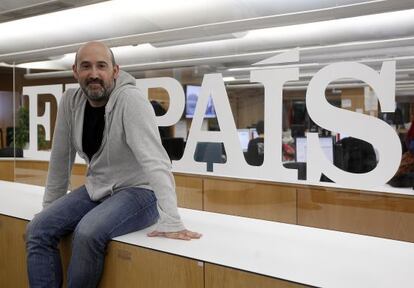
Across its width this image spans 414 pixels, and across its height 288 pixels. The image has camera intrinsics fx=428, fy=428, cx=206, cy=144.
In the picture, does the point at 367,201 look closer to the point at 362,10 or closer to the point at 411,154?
the point at 411,154

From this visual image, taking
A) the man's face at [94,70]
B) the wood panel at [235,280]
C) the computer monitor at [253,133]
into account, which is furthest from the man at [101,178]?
the computer monitor at [253,133]

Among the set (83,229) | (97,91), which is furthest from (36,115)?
(83,229)

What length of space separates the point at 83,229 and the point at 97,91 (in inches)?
23.1

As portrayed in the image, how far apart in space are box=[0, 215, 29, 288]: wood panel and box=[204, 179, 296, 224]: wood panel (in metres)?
1.69

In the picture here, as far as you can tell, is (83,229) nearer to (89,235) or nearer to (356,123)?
(89,235)

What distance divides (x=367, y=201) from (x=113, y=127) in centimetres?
187

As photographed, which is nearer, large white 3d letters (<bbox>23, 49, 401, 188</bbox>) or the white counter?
the white counter

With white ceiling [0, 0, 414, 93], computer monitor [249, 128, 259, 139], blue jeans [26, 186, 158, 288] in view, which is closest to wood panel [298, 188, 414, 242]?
computer monitor [249, 128, 259, 139]

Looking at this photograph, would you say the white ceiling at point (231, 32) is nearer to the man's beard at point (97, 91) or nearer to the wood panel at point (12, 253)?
the man's beard at point (97, 91)

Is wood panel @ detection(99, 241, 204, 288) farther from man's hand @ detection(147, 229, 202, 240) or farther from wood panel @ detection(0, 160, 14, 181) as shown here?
wood panel @ detection(0, 160, 14, 181)

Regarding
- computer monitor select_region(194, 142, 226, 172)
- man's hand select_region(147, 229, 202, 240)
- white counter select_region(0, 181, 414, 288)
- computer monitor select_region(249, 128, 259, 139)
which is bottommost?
white counter select_region(0, 181, 414, 288)

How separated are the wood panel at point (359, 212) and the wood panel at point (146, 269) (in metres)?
1.61

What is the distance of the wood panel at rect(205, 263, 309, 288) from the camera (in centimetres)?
134

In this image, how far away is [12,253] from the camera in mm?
2150
